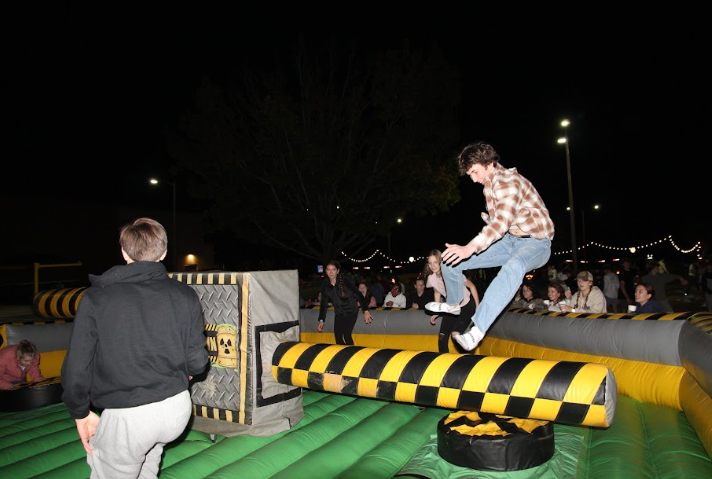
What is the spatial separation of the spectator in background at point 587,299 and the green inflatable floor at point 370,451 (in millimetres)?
2176

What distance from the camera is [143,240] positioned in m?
2.48

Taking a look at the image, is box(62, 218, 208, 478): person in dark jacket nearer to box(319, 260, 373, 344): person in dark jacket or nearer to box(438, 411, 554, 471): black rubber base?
box(438, 411, 554, 471): black rubber base

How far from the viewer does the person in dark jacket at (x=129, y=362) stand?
2279mm

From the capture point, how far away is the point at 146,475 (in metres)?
2.58

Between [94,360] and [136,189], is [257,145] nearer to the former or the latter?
[94,360]

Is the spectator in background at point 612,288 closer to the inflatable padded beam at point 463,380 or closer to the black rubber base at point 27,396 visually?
the inflatable padded beam at point 463,380

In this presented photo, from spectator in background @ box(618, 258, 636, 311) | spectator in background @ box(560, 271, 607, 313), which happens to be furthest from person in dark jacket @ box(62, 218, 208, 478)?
spectator in background @ box(618, 258, 636, 311)

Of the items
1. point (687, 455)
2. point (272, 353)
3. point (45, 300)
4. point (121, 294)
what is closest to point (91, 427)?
point (121, 294)

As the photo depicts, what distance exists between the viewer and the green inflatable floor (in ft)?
11.2

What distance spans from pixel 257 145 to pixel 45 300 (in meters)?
9.43

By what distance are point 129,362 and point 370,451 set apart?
231cm

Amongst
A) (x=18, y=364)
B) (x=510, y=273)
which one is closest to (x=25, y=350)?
(x=18, y=364)

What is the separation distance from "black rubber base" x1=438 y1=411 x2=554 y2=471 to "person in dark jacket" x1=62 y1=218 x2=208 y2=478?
1.96 meters

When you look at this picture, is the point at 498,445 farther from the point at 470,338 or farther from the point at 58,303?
the point at 58,303
